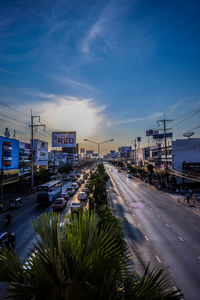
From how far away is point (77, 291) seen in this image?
259cm

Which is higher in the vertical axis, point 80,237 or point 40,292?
point 80,237

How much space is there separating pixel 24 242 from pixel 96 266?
14306 mm

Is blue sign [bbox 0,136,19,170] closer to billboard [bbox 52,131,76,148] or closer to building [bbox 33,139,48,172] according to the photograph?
building [bbox 33,139,48,172]

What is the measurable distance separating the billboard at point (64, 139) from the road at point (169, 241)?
12294 mm

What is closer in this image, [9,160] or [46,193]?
[46,193]

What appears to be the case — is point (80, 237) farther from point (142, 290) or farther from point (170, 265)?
point (170, 265)

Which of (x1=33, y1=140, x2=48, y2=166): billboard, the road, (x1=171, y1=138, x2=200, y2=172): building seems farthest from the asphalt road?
(x1=171, y1=138, x2=200, y2=172): building

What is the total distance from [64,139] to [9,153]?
17.1 metres

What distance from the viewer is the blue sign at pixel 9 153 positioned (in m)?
33.2

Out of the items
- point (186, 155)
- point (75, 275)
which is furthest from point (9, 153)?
point (186, 155)

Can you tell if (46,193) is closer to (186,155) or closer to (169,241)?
(169,241)

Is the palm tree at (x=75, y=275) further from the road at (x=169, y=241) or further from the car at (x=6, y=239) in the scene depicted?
the car at (x=6, y=239)

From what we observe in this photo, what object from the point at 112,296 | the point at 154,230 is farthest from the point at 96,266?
the point at 154,230

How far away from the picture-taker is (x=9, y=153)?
35438 millimetres
